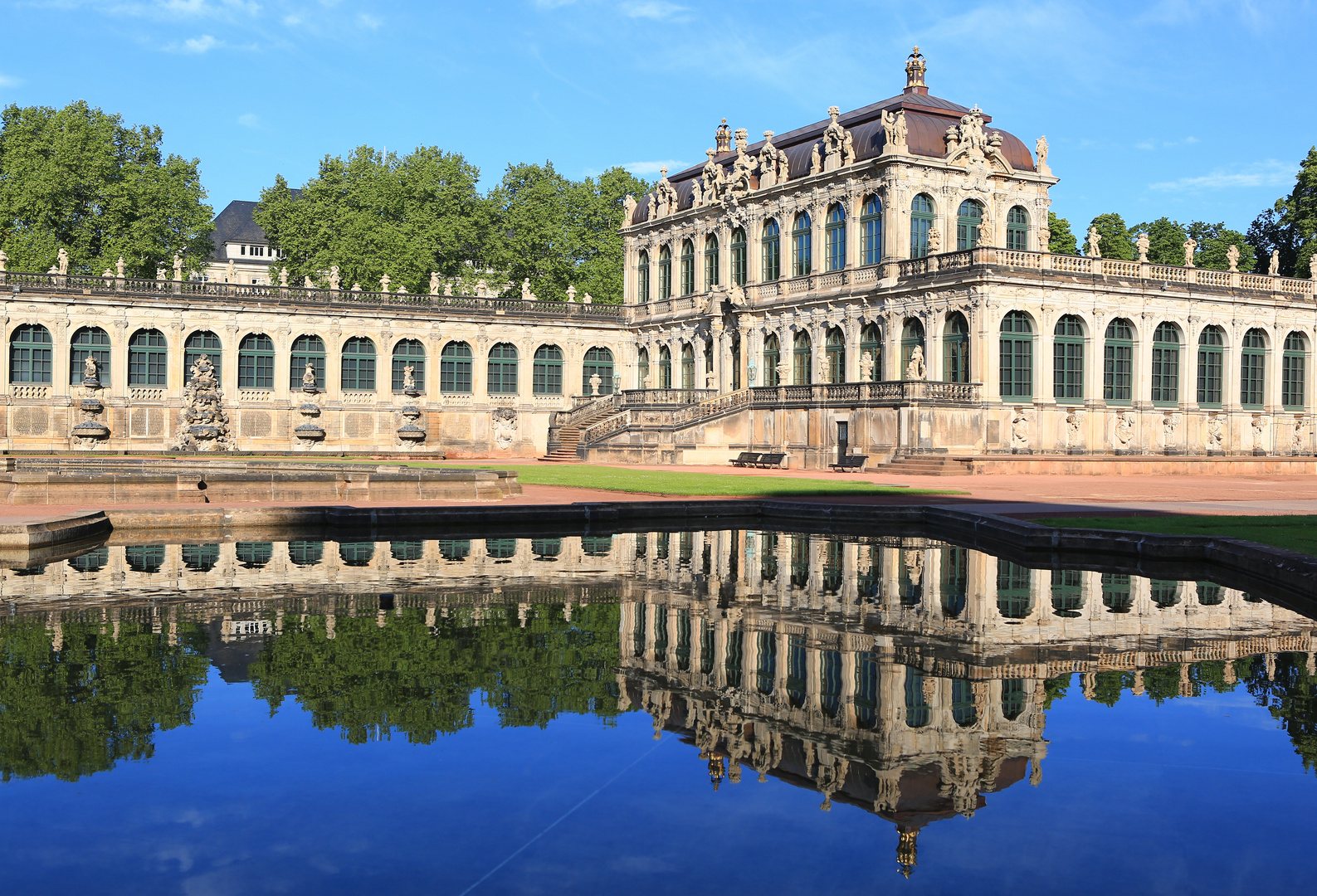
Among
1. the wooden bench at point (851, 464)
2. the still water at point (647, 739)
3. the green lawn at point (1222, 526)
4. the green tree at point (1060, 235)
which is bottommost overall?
the still water at point (647, 739)

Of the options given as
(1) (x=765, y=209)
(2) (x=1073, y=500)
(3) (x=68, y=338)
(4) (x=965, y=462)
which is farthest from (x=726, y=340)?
(2) (x=1073, y=500)

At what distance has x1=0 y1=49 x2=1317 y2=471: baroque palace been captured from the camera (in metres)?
52.0

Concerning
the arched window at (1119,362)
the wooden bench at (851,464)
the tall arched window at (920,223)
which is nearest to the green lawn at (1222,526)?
the wooden bench at (851,464)

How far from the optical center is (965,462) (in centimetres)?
4450

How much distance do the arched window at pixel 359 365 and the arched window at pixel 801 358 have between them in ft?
72.1

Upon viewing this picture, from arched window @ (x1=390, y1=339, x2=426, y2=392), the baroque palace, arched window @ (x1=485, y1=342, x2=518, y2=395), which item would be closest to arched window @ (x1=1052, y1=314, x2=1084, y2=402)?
the baroque palace

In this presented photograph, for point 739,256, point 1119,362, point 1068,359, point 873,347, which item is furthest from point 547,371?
point 1119,362

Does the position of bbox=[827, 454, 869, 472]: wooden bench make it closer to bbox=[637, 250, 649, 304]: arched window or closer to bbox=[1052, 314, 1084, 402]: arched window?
bbox=[1052, 314, 1084, 402]: arched window

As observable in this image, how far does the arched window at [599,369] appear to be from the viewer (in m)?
73.0

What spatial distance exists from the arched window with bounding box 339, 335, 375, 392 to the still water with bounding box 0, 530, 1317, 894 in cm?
5237

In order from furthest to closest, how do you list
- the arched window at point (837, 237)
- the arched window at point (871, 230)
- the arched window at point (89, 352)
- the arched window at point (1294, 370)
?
the arched window at point (89, 352)
the arched window at point (837, 237)
the arched window at point (1294, 370)
the arched window at point (871, 230)

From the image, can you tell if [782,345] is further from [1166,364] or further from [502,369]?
[1166,364]

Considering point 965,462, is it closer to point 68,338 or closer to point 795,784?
point 795,784

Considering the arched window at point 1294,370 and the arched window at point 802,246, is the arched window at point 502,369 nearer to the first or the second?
the arched window at point 802,246
